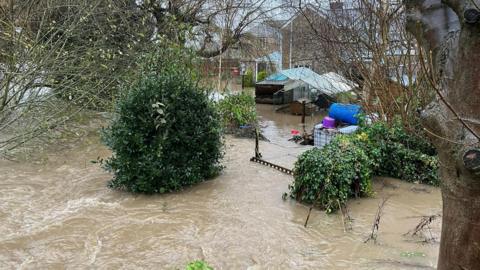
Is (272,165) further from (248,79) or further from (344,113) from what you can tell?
(248,79)

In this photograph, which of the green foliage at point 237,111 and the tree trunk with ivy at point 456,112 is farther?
the green foliage at point 237,111

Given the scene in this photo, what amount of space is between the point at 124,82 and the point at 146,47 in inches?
60.3

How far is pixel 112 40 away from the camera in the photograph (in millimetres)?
10383

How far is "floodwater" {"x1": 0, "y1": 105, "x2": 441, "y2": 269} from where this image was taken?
5.73 metres

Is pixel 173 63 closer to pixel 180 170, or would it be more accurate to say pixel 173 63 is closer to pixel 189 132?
pixel 189 132

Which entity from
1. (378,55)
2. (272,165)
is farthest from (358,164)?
(378,55)

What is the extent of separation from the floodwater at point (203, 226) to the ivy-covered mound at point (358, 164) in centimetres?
23

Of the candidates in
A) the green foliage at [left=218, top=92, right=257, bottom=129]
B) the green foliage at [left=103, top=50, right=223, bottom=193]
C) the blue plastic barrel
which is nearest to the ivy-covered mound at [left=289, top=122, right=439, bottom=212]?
the green foliage at [left=103, top=50, right=223, bottom=193]

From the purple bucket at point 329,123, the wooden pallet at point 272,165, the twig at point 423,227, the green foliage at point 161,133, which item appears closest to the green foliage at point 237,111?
the purple bucket at point 329,123

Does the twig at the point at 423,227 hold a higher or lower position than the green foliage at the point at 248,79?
lower

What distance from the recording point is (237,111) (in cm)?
1498

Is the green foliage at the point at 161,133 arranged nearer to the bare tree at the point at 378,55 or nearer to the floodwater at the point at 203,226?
the floodwater at the point at 203,226

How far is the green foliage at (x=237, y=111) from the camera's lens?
587 inches

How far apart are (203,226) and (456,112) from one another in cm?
514
